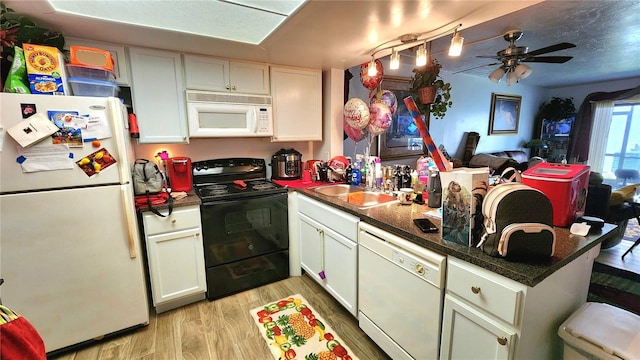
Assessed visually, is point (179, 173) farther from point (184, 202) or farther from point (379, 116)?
point (379, 116)

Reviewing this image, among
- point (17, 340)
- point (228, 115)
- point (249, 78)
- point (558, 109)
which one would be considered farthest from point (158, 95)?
point (558, 109)

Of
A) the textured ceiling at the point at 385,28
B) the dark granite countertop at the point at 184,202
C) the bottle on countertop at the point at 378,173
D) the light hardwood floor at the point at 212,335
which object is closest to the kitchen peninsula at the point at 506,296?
the light hardwood floor at the point at 212,335

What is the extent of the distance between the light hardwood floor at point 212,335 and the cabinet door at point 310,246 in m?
0.24

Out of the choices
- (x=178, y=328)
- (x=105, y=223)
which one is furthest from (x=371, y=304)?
(x=105, y=223)

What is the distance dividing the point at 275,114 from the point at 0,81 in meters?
1.81

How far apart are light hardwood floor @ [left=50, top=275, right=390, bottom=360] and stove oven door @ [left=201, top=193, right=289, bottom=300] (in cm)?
17

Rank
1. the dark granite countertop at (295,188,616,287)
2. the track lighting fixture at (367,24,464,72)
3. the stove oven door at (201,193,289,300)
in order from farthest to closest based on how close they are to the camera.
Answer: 1. the stove oven door at (201,193,289,300)
2. the track lighting fixture at (367,24,464,72)
3. the dark granite countertop at (295,188,616,287)

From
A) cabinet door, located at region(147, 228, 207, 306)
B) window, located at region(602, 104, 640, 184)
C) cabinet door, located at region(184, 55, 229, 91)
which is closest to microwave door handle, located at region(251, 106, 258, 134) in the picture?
cabinet door, located at region(184, 55, 229, 91)

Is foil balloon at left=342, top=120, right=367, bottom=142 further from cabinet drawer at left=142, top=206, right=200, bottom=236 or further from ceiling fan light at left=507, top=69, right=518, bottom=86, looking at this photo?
ceiling fan light at left=507, top=69, right=518, bottom=86

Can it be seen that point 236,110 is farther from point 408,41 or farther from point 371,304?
point 371,304

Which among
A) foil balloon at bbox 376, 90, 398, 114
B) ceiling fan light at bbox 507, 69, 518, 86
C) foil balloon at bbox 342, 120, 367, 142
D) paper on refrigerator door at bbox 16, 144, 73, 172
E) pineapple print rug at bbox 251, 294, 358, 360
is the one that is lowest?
pineapple print rug at bbox 251, 294, 358, 360

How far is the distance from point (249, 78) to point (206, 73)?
0.38 metres

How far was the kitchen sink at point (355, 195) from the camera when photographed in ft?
6.98

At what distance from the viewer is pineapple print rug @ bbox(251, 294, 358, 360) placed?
1754mm
